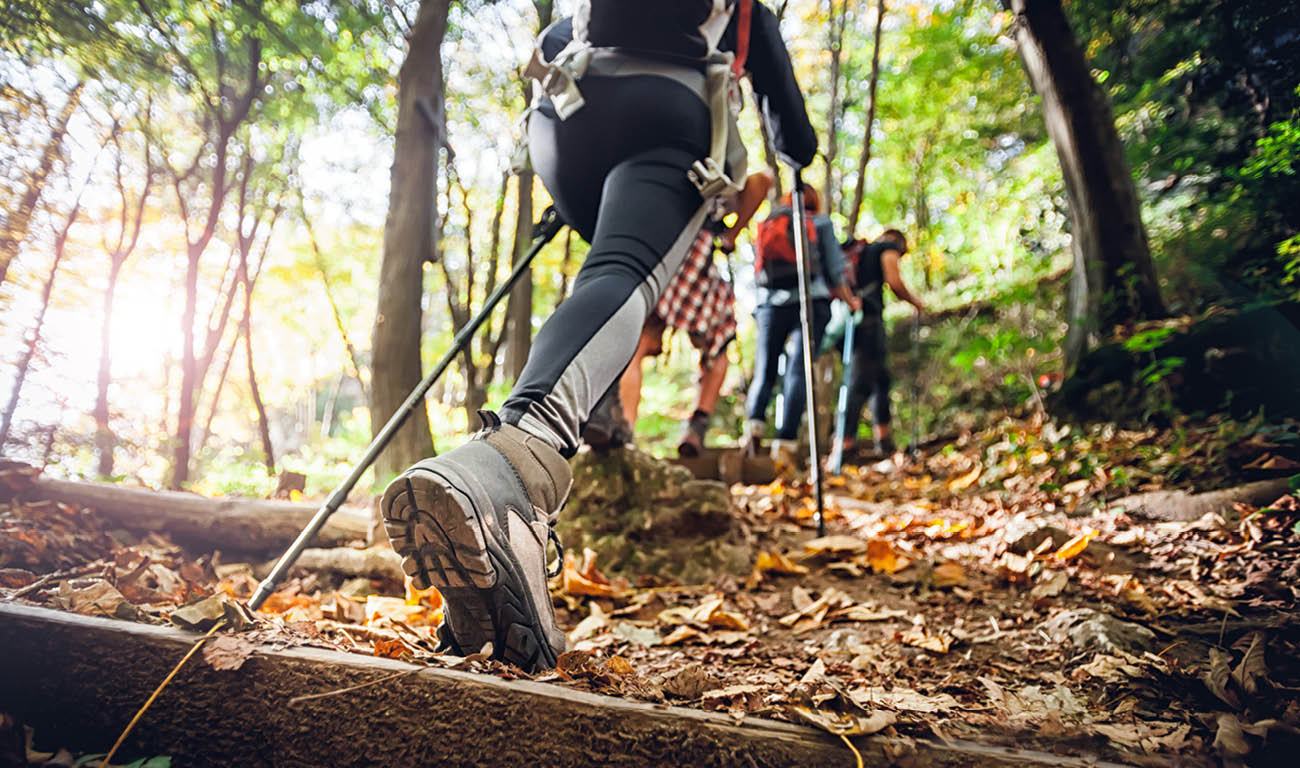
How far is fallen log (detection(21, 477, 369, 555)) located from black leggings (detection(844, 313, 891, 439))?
5156 millimetres

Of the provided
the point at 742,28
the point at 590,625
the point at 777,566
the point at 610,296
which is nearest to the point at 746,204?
the point at 742,28

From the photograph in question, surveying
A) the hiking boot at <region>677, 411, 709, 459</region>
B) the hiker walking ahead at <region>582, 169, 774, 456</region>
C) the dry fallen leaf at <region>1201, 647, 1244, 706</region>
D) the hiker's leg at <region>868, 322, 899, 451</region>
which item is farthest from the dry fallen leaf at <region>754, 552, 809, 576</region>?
the hiker's leg at <region>868, 322, 899, 451</region>

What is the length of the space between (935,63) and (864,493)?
9.17 metres

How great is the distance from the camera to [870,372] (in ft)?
21.2

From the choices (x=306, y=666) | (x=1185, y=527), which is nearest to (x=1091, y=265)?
(x=1185, y=527)

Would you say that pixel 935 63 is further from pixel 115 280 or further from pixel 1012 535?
pixel 115 280

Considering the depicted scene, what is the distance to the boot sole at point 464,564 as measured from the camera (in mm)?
1027

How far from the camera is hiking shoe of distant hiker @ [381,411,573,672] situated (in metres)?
1.03

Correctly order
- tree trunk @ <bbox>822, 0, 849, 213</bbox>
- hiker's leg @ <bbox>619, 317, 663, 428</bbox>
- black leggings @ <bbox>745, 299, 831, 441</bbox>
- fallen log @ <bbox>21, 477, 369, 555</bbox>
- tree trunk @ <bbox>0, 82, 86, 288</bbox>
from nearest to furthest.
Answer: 1. tree trunk @ <bbox>0, 82, 86, 288</bbox>
2. fallen log @ <bbox>21, 477, 369, 555</bbox>
3. hiker's leg @ <bbox>619, 317, 663, 428</bbox>
4. black leggings @ <bbox>745, 299, 831, 441</bbox>
5. tree trunk @ <bbox>822, 0, 849, 213</bbox>

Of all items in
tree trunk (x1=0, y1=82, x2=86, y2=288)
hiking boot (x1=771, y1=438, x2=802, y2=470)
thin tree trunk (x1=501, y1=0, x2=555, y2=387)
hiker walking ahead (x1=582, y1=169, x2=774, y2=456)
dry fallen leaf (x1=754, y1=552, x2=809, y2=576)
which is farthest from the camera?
thin tree trunk (x1=501, y1=0, x2=555, y2=387)

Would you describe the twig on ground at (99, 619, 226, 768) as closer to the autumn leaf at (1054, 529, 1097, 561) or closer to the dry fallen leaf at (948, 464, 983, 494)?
the autumn leaf at (1054, 529, 1097, 561)

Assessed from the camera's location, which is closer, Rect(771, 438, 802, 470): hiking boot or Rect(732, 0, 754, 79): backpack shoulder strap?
Rect(732, 0, 754, 79): backpack shoulder strap

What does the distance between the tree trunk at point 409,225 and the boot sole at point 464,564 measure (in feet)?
13.8

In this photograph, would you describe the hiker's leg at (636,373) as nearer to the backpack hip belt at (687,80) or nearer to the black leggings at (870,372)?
the backpack hip belt at (687,80)
